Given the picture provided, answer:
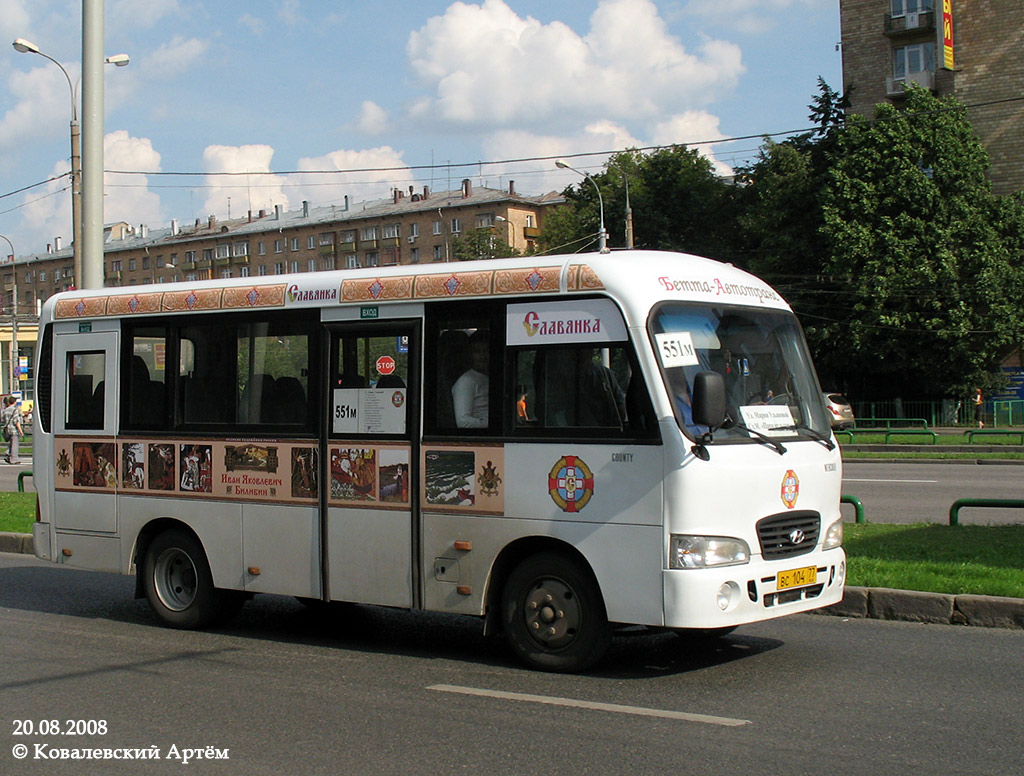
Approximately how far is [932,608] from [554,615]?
11.2 feet

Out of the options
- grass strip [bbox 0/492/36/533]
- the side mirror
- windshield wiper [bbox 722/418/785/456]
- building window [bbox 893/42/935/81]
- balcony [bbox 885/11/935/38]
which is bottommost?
grass strip [bbox 0/492/36/533]

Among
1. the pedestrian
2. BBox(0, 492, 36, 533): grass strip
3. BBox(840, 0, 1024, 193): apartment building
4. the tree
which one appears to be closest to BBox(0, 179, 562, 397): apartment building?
BBox(840, 0, 1024, 193): apartment building

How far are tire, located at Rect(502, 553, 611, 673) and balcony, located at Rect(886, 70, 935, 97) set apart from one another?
155 feet

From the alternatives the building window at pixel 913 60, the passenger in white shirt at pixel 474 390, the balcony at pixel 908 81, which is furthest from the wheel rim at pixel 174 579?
the building window at pixel 913 60

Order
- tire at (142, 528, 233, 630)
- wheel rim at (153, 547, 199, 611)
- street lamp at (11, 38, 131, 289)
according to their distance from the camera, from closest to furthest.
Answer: tire at (142, 528, 233, 630), wheel rim at (153, 547, 199, 611), street lamp at (11, 38, 131, 289)

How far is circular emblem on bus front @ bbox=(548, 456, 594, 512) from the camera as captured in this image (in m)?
7.26

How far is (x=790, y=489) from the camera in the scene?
727 centimetres

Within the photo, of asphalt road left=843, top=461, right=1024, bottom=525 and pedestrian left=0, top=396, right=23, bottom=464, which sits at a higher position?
pedestrian left=0, top=396, right=23, bottom=464

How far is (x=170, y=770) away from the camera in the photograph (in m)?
5.47

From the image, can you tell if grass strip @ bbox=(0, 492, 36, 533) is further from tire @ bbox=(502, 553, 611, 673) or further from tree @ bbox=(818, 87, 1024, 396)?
tree @ bbox=(818, 87, 1024, 396)

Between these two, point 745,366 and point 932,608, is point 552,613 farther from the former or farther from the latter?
point 932,608

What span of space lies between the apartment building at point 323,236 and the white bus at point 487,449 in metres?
90.7

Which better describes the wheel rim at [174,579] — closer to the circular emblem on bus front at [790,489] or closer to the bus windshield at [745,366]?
the bus windshield at [745,366]

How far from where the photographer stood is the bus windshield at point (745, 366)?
7.08 metres
